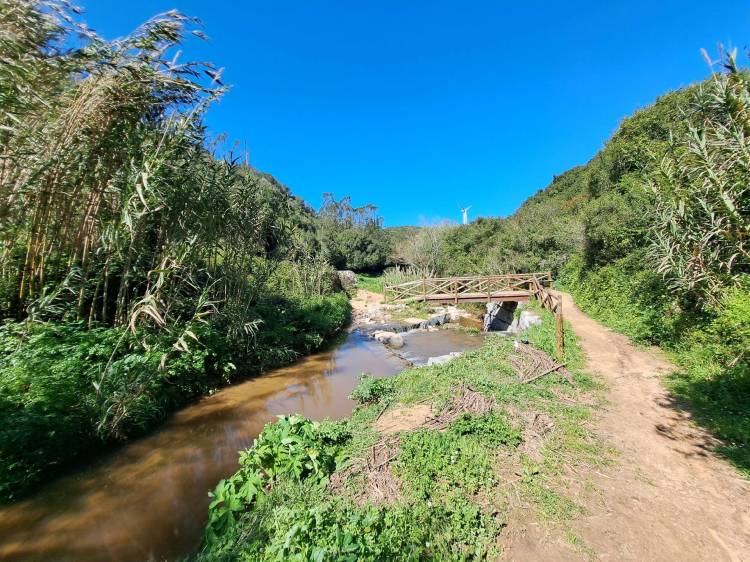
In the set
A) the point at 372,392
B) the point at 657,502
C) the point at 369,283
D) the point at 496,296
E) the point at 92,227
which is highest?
the point at 92,227

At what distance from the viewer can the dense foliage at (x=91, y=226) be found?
133 inches

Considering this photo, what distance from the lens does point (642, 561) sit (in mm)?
2316

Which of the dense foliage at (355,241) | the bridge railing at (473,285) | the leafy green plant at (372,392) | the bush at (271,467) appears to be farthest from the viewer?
the dense foliage at (355,241)

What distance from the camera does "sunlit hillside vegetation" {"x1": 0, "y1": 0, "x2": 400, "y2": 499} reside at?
3379 millimetres

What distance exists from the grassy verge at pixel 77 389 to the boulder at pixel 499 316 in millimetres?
12522

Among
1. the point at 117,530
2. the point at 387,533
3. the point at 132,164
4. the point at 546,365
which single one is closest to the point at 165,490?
the point at 117,530

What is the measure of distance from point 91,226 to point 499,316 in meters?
15.1

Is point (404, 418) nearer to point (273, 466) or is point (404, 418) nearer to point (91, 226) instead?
point (273, 466)

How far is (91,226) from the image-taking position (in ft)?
15.3

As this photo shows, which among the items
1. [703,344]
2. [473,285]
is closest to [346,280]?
[473,285]

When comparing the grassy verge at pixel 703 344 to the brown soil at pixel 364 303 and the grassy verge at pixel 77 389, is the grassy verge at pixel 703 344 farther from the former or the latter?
the brown soil at pixel 364 303

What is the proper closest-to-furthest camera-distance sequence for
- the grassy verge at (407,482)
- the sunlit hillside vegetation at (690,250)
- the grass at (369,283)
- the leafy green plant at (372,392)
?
the grassy verge at (407,482), the sunlit hillside vegetation at (690,250), the leafy green plant at (372,392), the grass at (369,283)

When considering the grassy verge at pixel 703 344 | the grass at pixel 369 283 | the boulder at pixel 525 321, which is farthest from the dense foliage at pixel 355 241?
the grassy verge at pixel 703 344

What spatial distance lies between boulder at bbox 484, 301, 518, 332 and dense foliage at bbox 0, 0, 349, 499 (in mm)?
12597
